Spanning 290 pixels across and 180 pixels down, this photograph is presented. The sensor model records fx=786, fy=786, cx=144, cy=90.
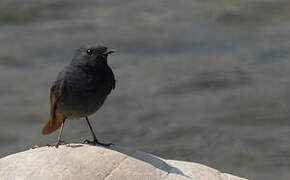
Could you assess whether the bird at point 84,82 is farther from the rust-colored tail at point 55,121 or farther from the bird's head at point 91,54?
the rust-colored tail at point 55,121

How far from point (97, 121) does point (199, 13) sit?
398 centimetres

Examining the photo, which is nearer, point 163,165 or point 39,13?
point 163,165

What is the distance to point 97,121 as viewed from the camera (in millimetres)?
13305

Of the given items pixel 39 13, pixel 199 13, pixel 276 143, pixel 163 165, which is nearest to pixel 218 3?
pixel 199 13

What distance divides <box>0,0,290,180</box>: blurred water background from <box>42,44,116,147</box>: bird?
14.7 ft

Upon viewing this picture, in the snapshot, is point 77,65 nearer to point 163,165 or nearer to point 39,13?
point 163,165

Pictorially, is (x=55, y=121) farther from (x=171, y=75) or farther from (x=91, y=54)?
(x=171, y=75)

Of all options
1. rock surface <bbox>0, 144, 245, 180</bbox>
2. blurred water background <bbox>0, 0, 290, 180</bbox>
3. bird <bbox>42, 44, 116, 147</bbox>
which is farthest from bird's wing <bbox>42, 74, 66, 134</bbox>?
blurred water background <bbox>0, 0, 290, 180</bbox>

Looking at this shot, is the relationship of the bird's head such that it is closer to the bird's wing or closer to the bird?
the bird

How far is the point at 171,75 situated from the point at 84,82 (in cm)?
645

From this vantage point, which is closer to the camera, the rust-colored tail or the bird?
the bird

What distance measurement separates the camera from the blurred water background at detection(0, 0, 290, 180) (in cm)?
1281

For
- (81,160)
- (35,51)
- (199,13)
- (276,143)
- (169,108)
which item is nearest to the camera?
(81,160)

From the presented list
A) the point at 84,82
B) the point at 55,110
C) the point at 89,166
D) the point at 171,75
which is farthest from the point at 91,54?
the point at 171,75
